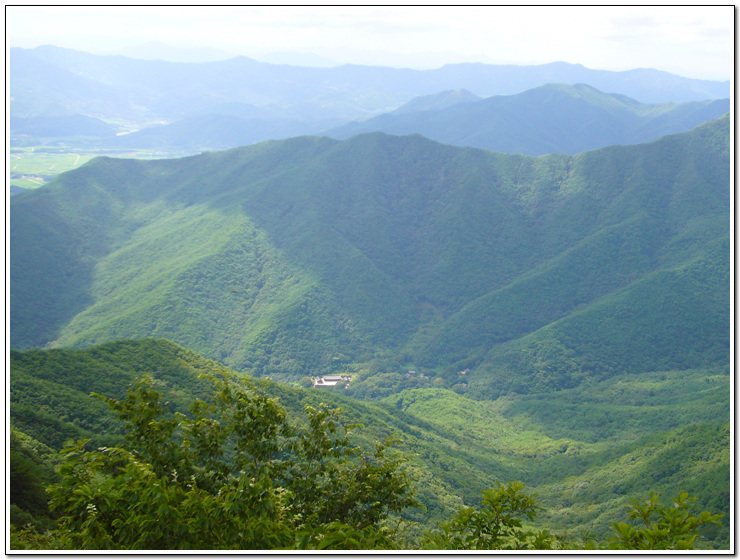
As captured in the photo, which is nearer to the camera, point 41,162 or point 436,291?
point 436,291

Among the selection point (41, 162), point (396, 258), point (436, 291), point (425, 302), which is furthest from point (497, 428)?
point (41, 162)

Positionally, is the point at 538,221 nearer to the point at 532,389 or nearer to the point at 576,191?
the point at 576,191

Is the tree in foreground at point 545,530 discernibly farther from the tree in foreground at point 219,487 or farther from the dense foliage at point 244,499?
the tree in foreground at point 219,487

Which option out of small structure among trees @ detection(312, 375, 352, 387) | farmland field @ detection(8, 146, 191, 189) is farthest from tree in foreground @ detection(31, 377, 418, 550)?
farmland field @ detection(8, 146, 191, 189)

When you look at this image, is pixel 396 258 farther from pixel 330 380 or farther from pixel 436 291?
pixel 330 380

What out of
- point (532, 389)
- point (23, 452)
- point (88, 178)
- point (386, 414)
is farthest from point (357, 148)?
point (23, 452)

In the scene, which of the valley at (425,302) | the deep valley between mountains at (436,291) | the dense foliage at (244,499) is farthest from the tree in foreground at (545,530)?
the deep valley between mountains at (436,291)

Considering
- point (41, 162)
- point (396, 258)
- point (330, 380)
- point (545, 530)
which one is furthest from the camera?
point (41, 162)

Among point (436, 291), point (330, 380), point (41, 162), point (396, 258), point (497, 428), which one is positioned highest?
point (41, 162)

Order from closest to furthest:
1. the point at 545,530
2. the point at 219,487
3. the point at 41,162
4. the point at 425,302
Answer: the point at 545,530, the point at 219,487, the point at 425,302, the point at 41,162
